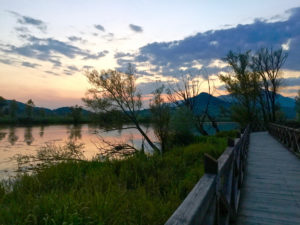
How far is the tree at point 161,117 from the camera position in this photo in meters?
16.4

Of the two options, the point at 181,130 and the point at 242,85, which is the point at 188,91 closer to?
the point at 242,85

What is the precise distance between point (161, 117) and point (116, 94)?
4.74m

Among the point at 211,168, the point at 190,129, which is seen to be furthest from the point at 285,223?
the point at 190,129

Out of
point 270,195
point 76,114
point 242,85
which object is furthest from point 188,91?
point 76,114

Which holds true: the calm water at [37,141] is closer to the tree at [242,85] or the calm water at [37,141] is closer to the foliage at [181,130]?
the foliage at [181,130]

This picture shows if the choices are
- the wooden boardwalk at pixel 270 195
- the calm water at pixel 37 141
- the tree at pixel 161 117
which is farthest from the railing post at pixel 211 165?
the tree at pixel 161 117

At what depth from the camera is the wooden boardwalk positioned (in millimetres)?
3576

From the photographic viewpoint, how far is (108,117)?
58.8 feet

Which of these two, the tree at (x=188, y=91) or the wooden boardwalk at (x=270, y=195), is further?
the tree at (x=188, y=91)

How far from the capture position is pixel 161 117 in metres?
17.3

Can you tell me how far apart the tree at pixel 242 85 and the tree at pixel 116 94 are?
17.6 metres

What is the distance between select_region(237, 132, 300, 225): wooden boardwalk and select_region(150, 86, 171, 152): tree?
9.20m

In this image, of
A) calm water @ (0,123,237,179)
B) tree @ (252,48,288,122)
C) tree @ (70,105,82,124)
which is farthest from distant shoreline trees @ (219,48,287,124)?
tree @ (70,105,82,124)

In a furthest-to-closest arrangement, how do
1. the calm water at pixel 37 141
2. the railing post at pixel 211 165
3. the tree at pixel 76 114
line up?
the tree at pixel 76 114 → the calm water at pixel 37 141 → the railing post at pixel 211 165
